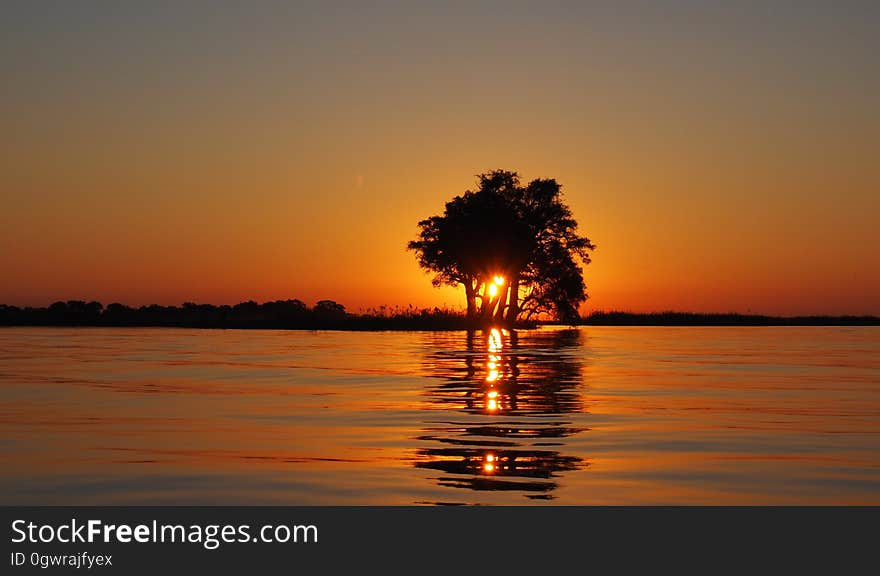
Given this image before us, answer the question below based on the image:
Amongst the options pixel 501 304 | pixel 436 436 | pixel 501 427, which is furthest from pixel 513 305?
pixel 436 436

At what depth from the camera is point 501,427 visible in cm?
1875

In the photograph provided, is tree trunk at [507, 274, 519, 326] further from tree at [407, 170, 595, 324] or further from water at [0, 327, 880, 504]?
water at [0, 327, 880, 504]

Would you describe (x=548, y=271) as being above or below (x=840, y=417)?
above

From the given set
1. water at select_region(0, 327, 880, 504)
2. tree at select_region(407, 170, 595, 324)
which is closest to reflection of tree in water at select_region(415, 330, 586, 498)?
water at select_region(0, 327, 880, 504)

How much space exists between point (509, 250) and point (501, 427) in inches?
2940

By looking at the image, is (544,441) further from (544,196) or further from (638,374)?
(544,196)

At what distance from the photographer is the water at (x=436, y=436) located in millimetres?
12570

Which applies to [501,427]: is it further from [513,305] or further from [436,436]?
[513,305]

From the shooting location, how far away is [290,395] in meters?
25.7

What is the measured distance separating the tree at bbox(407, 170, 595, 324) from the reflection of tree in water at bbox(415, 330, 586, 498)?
5616 centimetres
